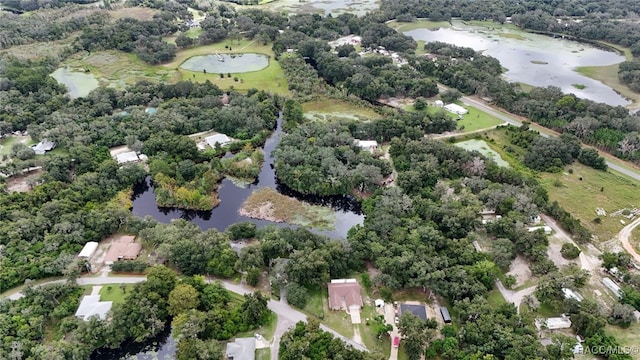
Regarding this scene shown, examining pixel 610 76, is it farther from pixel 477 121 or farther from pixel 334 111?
pixel 334 111

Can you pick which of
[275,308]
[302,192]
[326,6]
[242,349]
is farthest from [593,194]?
[326,6]

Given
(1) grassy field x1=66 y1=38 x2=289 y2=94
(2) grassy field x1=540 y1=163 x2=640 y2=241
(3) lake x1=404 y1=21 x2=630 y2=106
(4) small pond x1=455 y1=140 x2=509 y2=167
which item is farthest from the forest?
(3) lake x1=404 y1=21 x2=630 y2=106

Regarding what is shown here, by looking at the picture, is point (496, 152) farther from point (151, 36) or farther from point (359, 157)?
point (151, 36)

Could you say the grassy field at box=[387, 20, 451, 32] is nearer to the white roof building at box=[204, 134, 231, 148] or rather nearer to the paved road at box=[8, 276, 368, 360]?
the white roof building at box=[204, 134, 231, 148]

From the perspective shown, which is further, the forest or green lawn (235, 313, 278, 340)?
green lawn (235, 313, 278, 340)

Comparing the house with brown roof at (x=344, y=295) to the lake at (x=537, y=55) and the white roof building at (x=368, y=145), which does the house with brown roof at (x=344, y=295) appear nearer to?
the white roof building at (x=368, y=145)
